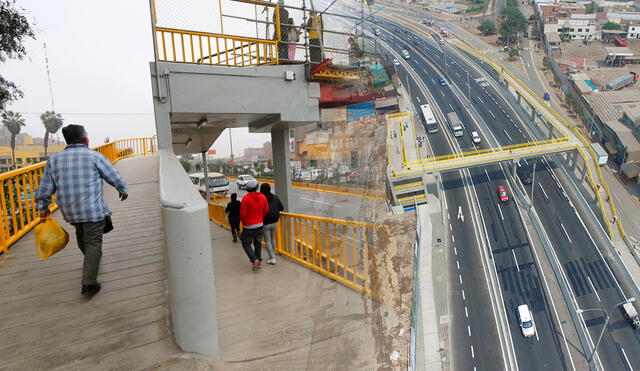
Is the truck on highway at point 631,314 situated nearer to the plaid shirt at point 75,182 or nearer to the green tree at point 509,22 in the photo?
the plaid shirt at point 75,182

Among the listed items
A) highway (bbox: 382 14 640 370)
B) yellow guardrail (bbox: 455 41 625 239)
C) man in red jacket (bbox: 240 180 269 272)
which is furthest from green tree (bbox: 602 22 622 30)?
man in red jacket (bbox: 240 180 269 272)

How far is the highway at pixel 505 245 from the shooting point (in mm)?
18797

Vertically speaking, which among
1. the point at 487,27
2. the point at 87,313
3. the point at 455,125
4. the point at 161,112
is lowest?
the point at 87,313

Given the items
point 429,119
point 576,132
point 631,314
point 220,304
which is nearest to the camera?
point 220,304

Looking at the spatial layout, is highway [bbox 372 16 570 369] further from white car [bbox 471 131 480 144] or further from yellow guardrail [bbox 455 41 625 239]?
yellow guardrail [bbox 455 41 625 239]

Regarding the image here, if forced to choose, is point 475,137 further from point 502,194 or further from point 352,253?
point 352,253

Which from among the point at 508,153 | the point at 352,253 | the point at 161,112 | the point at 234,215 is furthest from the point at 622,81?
the point at 352,253

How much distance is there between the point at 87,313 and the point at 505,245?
29.7 meters

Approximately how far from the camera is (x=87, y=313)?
2225mm

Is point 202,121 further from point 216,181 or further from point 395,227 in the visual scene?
point 216,181

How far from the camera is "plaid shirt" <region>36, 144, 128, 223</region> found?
220 cm

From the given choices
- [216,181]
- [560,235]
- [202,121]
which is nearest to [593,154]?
[560,235]

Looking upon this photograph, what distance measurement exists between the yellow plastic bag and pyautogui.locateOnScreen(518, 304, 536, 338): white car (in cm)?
2380

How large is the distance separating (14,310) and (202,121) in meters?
3.69
